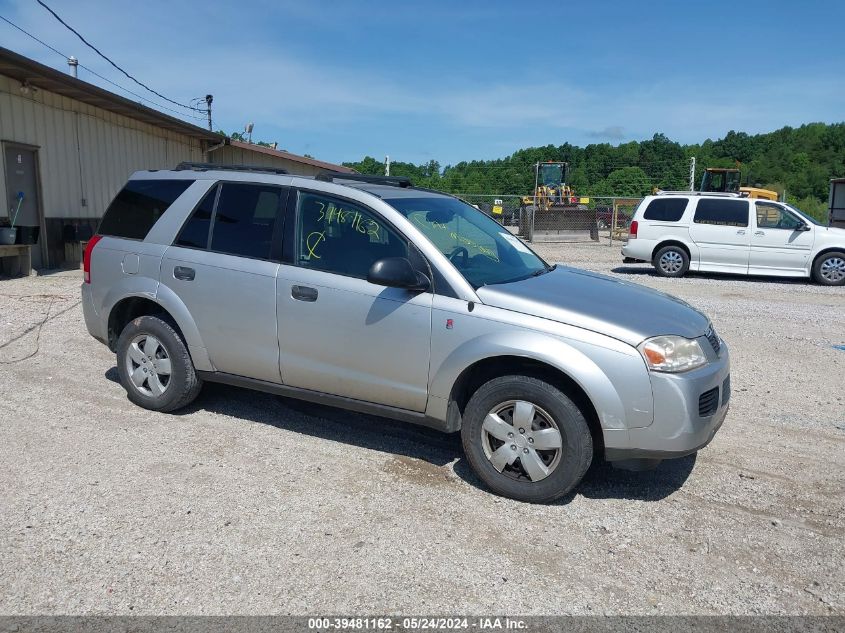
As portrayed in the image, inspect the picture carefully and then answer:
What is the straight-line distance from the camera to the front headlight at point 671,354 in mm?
3830

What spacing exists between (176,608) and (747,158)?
342 feet

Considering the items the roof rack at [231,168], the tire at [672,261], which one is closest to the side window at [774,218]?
the tire at [672,261]

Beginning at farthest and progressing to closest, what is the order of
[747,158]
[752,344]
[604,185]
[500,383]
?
1. [747,158]
2. [604,185]
3. [752,344]
4. [500,383]

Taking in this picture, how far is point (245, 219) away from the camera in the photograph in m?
5.14

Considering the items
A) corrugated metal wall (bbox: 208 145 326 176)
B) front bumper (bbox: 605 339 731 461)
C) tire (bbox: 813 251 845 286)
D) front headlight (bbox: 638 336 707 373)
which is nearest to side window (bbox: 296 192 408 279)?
front headlight (bbox: 638 336 707 373)

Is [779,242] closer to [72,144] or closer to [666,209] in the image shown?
[666,209]

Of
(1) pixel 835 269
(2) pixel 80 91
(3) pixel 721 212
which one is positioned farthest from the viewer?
(3) pixel 721 212

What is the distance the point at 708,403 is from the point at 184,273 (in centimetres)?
372

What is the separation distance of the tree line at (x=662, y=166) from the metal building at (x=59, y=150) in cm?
4302

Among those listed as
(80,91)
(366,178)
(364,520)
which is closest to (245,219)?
(366,178)

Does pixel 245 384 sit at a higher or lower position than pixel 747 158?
lower

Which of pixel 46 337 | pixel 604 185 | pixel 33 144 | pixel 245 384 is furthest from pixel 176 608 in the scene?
pixel 604 185

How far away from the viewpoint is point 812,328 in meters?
9.87

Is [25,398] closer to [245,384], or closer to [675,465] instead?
[245,384]
